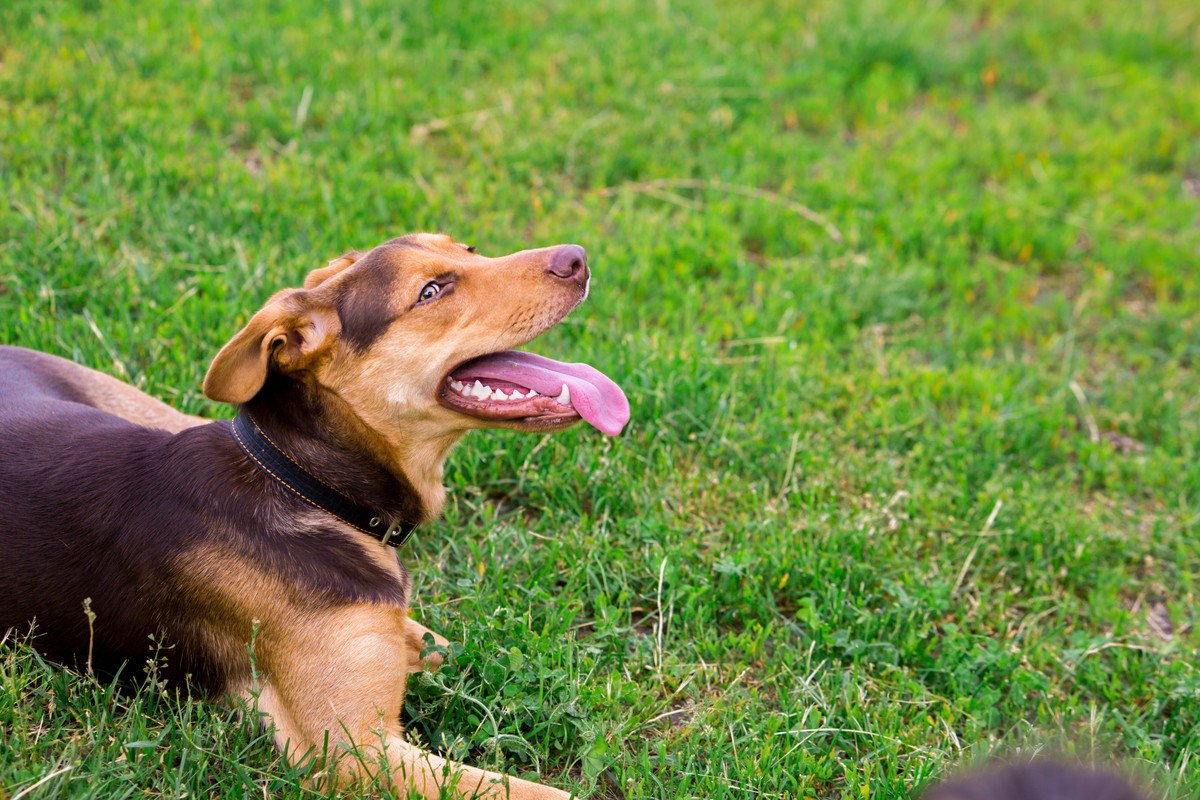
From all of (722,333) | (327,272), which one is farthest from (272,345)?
(722,333)

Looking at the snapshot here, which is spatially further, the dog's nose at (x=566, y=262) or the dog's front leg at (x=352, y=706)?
the dog's nose at (x=566, y=262)

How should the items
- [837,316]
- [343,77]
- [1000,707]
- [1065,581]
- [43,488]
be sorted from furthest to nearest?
[343,77]
[837,316]
[1065,581]
[1000,707]
[43,488]

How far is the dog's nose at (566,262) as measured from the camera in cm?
404

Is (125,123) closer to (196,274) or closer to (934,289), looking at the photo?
(196,274)

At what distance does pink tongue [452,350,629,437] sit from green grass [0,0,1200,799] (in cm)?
85

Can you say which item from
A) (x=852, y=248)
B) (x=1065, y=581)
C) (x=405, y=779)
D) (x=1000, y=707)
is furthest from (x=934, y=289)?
(x=405, y=779)

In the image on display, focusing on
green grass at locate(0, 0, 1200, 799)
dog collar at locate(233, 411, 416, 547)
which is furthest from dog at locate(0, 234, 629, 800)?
green grass at locate(0, 0, 1200, 799)

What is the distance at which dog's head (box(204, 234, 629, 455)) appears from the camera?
3881 mm

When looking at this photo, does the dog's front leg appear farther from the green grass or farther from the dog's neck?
the dog's neck

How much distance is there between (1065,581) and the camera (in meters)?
5.19

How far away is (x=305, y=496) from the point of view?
3.83 meters

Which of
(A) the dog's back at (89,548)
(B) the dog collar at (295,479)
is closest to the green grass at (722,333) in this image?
(A) the dog's back at (89,548)

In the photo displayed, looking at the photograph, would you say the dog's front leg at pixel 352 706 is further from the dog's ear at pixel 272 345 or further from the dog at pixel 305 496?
the dog's ear at pixel 272 345

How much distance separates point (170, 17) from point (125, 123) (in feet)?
5.15
